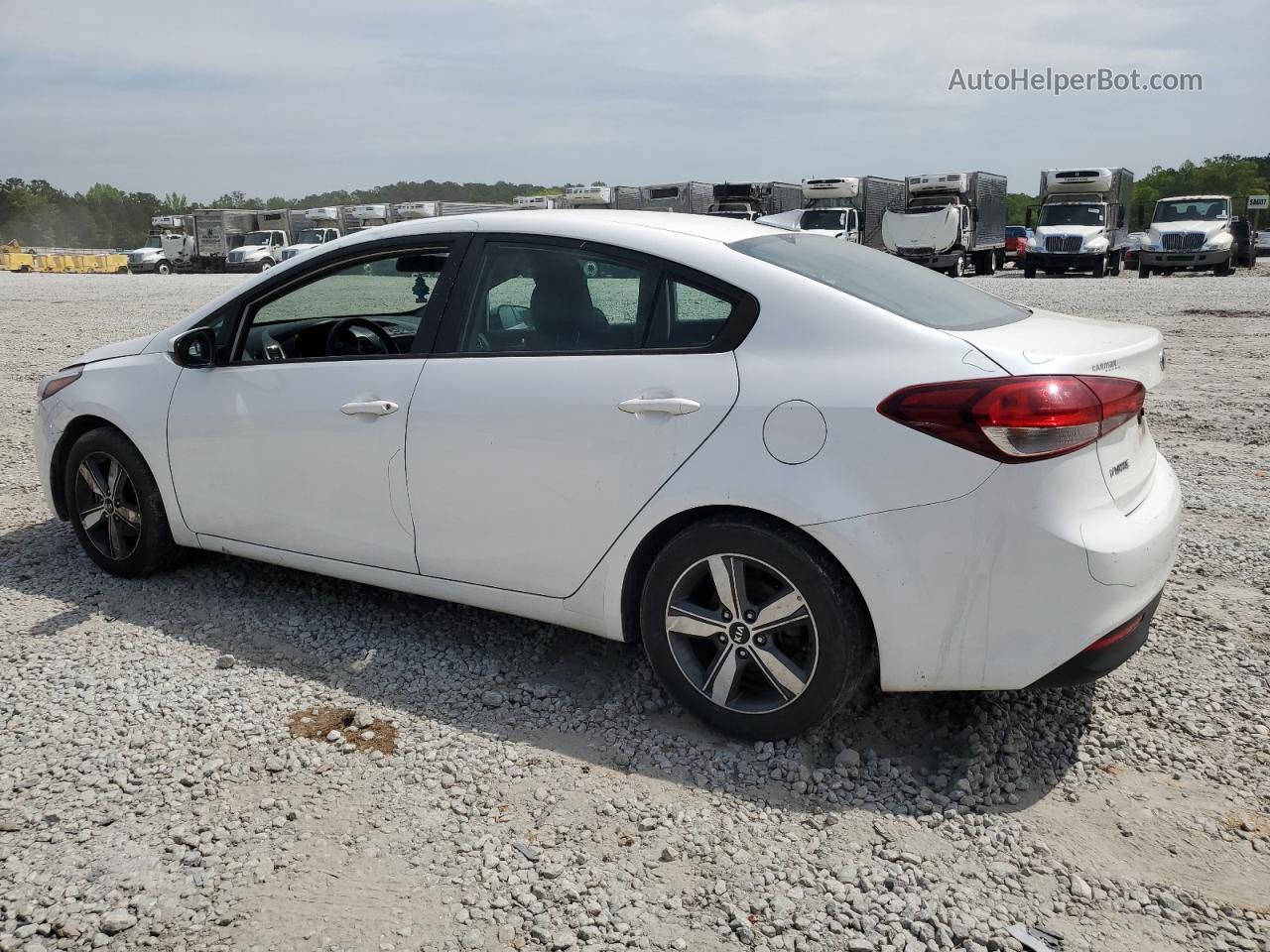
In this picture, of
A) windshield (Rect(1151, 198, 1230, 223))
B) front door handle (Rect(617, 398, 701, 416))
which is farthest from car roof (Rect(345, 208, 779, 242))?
windshield (Rect(1151, 198, 1230, 223))

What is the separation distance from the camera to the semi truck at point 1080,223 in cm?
2866

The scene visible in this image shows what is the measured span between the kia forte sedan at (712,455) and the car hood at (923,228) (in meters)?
29.1

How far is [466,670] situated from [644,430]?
128 centimetres

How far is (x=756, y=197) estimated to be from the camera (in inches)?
1452

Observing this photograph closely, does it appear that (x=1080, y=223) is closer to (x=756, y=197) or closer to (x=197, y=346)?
(x=756, y=197)

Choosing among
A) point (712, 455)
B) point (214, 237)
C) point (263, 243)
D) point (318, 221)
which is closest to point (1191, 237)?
point (712, 455)

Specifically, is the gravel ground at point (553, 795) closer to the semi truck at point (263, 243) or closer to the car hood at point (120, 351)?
the car hood at point (120, 351)

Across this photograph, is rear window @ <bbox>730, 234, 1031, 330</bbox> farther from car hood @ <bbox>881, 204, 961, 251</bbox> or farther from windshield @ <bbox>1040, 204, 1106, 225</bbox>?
windshield @ <bbox>1040, 204, 1106, 225</bbox>

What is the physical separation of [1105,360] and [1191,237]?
93.3ft

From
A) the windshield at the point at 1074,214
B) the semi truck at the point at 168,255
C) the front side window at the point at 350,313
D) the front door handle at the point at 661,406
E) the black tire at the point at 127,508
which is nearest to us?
the front door handle at the point at 661,406

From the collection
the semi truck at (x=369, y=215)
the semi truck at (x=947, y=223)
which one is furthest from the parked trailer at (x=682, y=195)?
the semi truck at (x=369, y=215)

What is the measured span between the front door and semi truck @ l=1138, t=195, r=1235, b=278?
91.5 feet

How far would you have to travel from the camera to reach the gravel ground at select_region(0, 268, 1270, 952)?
2547 mm

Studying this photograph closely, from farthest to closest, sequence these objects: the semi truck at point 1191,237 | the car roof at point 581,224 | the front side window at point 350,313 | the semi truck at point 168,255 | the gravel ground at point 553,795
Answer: the semi truck at point 168,255
the semi truck at point 1191,237
the front side window at point 350,313
the car roof at point 581,224
the gravel ground at point 553,795
